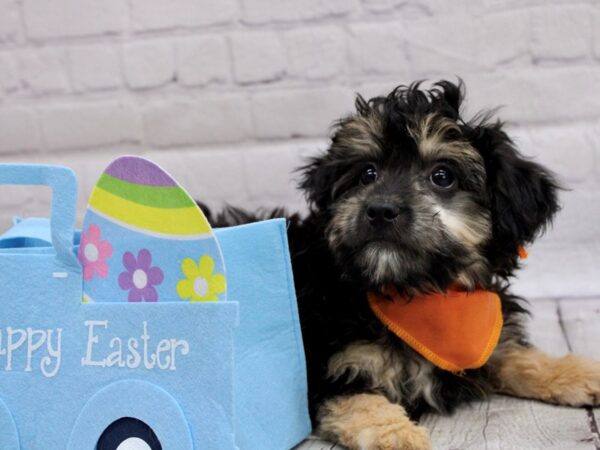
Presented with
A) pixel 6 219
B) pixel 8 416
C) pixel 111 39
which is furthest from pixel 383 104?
pixel 6 219

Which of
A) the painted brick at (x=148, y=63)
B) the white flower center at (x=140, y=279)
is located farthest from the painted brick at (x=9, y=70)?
the white flower center at (x=140, y=279)

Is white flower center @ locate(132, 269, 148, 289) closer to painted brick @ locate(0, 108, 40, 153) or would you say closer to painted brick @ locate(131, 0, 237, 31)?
painted brick @ locate(131, 0, 237, 31)

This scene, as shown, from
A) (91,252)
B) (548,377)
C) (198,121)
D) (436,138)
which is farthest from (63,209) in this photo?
(198,121)

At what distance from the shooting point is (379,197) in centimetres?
190

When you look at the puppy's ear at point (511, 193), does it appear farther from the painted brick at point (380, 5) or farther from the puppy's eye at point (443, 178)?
the painted brick at point (380, 5)

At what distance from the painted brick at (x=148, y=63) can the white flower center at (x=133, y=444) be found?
1.93 meters

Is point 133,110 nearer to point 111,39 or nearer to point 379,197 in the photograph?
point 111,39

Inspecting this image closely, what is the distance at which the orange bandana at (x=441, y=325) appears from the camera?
2.01 m

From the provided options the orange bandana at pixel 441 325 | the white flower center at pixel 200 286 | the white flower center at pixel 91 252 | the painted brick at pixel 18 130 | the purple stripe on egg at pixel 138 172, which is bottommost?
the orange bandana at pixel 441 325

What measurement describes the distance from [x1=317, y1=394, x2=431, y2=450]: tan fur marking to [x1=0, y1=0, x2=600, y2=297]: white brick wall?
126 cm

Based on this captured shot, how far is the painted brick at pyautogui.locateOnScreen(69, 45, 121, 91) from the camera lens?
313cm

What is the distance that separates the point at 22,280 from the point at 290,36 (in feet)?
5.73

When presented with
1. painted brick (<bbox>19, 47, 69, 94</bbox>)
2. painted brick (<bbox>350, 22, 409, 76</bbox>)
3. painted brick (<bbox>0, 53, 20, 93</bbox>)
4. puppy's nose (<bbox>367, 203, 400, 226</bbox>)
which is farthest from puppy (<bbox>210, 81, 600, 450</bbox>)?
painted brick (<bbox>0, 53, 20, 93</bbox>)

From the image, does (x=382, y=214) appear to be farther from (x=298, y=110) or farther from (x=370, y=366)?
(x=298, y=110)
